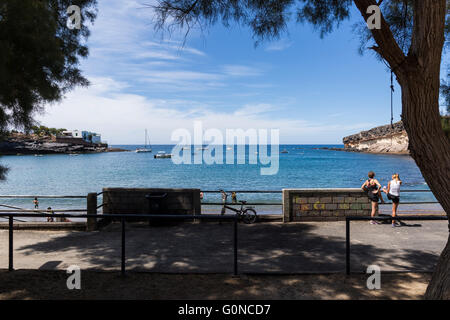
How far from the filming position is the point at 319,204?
1033 cm

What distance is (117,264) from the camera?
6.25 m

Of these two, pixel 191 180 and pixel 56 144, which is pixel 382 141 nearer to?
pixel 191 180

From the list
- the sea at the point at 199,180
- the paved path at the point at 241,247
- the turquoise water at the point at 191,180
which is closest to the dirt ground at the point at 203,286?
the paved path at the point at 241,247

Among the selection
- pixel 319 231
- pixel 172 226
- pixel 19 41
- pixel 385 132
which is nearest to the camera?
pixel 19 41

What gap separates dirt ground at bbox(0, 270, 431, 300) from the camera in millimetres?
4586

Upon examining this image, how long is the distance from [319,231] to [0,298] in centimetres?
781

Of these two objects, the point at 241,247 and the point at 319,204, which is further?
the point at 319,204

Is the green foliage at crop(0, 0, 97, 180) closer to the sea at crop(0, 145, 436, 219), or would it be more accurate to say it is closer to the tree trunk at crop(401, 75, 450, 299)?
the tree trunk at crop(401, 75, 450, 299)

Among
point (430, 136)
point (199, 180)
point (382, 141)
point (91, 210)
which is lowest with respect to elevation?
point (199, 180)

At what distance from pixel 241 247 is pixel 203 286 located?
106 inches

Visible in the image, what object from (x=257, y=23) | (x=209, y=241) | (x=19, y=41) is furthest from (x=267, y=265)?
(x=19, y=41)

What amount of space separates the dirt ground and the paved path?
457mm

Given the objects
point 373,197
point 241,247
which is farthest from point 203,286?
point 373,197

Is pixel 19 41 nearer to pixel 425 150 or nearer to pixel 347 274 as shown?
pixel 425 150
